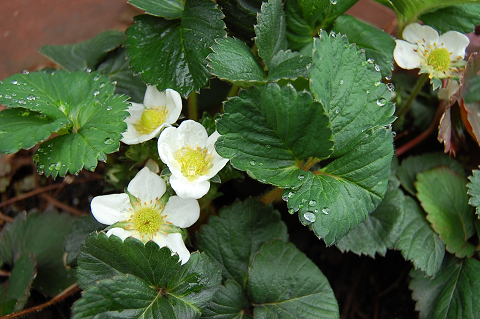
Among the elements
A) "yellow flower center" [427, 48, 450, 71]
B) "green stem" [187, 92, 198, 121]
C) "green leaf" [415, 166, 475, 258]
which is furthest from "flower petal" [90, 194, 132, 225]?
"yellow flower center" [427, 48, 450, 71]

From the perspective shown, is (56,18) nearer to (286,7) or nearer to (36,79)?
(36,79)


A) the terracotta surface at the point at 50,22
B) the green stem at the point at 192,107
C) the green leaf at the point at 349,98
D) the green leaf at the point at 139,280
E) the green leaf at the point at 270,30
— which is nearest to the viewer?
the green leaf at the point at 139,280

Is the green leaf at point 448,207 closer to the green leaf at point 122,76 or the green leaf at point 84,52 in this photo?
the green leaf at point 122,76

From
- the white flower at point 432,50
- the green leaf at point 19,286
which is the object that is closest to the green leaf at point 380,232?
the white flower at point 432,50

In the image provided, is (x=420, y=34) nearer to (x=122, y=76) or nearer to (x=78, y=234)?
(x=122, y=76)

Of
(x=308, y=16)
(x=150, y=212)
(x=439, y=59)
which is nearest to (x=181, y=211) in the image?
(x=150, y=212)
